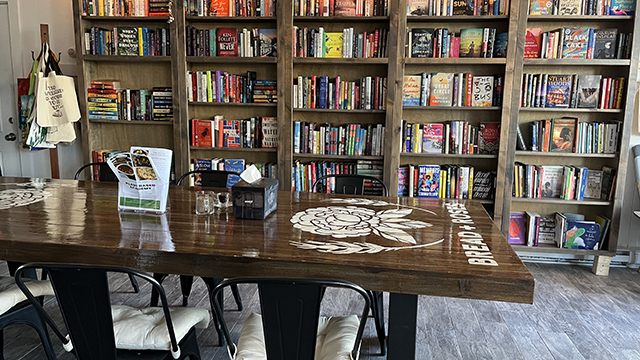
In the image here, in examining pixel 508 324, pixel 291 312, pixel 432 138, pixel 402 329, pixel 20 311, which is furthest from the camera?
pixel 432 138

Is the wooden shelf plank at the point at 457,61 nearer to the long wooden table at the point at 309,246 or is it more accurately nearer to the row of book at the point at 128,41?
the long wooden table at the point at 309,246

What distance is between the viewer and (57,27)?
4.28 metres

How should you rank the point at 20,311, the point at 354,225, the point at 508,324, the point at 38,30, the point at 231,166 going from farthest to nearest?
the point at 38,30, the point at 231,166, the point at 508,324, the point at 354,225, the point at 20,311

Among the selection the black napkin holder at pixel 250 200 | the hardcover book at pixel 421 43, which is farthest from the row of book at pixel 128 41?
the black napkin holder at pixel 250 200

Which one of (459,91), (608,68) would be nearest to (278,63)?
(459,91)

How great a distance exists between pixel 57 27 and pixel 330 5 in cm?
248

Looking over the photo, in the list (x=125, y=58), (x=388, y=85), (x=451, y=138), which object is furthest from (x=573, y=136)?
(x=125, y=58)

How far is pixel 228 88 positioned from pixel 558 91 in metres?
2.63

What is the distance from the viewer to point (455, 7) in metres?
3.67

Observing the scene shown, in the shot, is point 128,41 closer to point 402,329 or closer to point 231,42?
point 231,42

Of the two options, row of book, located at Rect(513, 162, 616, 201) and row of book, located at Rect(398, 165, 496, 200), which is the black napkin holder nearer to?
row of book, located at Rect(398, 165, 496, 200)

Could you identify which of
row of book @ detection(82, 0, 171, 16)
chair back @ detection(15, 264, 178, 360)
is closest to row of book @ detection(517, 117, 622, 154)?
row of book @ detection(82, 0, 171, 16)

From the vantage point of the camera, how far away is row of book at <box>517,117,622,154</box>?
3.67m

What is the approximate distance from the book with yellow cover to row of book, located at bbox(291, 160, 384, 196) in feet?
2.91
